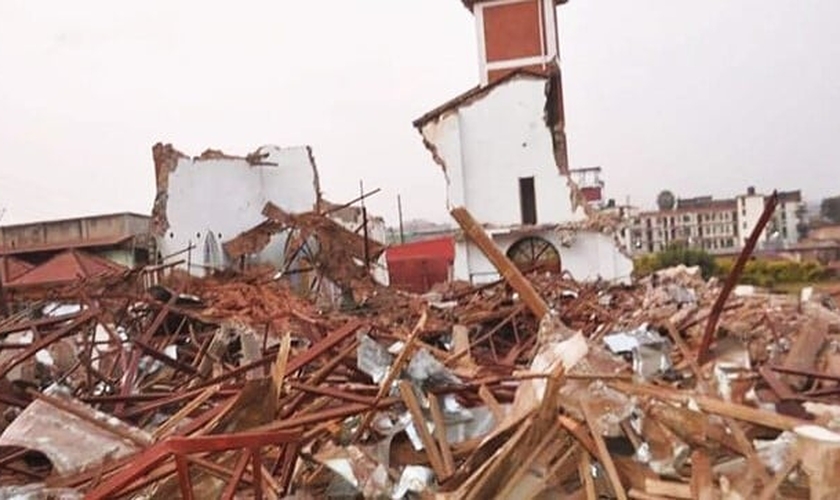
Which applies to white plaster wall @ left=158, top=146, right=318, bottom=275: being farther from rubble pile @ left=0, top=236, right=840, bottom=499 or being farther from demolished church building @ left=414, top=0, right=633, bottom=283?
rubble pile @ left=0, top=236, right=840, bottom=499

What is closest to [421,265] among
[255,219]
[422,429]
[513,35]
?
[255,219]

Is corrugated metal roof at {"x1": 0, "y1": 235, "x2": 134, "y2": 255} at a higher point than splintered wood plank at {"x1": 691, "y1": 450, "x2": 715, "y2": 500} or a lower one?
lower

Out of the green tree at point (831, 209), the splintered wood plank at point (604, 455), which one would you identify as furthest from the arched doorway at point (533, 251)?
the green tree at point (831, 209)

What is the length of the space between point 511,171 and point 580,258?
2676mm

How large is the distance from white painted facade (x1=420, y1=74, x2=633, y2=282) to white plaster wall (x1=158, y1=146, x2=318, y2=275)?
3.36 m

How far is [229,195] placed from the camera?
18.2m

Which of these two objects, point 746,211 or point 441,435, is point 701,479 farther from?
point 746,211

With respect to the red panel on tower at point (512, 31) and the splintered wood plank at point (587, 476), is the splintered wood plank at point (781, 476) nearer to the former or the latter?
the splintered wood plank at point (587, 476)

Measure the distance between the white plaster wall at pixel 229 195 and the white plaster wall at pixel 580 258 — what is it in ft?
13.3

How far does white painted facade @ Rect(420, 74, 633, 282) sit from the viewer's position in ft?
58.9

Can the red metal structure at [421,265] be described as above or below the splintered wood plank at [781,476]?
below

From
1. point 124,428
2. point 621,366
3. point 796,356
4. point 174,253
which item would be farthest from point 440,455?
point 174,253

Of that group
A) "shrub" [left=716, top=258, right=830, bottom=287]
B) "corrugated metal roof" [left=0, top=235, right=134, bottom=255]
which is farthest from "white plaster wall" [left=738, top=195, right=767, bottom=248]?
"corrugated metal roof" [left=0, top=235, right=134, bottom=255]

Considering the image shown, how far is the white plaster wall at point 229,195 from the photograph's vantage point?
17.2 meters
